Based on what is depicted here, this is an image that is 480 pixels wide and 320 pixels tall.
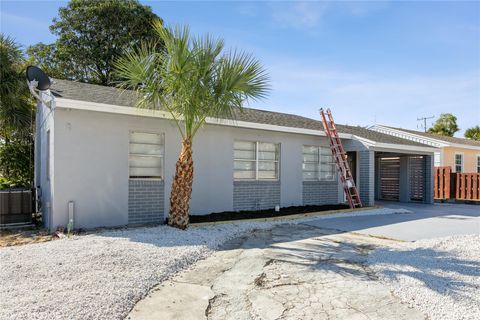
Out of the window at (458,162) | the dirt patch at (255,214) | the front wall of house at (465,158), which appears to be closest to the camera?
the dirt patch at (255,214)

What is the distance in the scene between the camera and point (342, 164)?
43.3 feet

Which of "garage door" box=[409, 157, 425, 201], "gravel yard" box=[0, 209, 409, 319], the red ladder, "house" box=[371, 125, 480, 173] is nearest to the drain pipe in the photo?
"gravel yard" box=[0, 209, 409, 319]

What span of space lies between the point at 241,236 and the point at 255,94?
353cm

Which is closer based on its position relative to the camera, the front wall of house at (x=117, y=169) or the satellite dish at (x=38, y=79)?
the front wall of house at (x=117, y=169)

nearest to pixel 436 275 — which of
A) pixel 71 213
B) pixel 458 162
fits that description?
pixel 71 213

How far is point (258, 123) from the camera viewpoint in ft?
36.9

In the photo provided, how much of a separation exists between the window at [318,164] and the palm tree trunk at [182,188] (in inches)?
241

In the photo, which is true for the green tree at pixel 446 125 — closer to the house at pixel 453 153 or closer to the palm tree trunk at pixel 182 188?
the house at pixel 453 153

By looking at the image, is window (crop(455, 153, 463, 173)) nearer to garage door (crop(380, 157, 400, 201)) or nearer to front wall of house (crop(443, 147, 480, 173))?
front wall of house (crop(443, 147, 480, 173))

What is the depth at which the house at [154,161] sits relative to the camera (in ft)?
26.8

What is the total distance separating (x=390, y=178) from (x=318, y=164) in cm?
697

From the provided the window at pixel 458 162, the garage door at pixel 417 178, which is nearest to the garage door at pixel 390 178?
the garage door at pixel 417 178

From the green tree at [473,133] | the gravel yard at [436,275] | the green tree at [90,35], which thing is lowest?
the gravel yard at [436,275]

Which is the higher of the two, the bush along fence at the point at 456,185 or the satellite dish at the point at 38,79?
the satellite dish at the point at 38,79
